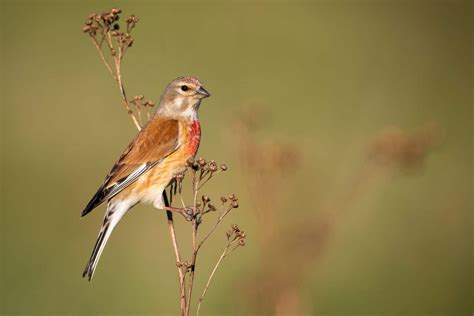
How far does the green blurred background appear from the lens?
5.03 m

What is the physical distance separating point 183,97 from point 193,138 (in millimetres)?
334

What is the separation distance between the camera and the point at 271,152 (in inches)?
181

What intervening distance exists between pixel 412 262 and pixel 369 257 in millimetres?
1028

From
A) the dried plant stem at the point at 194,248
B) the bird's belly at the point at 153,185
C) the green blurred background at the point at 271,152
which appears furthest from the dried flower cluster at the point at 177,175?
the green blurred background at the point at 271,152

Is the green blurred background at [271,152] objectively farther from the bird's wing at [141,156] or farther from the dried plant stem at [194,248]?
the dried plant stem at [194,248]

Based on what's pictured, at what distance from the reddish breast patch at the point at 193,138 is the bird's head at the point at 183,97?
0.12 meters

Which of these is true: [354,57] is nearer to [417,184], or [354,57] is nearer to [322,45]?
[322,45]

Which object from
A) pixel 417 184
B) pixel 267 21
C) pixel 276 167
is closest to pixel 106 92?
pixel 267 21

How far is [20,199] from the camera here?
935cm

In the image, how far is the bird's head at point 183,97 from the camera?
534 cm

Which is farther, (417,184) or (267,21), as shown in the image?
(267,21)

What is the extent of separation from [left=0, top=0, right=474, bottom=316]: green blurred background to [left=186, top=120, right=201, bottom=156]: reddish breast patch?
23 cm

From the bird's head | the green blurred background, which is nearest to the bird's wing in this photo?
the bird's head

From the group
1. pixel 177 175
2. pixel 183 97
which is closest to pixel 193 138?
pixel 183 97
